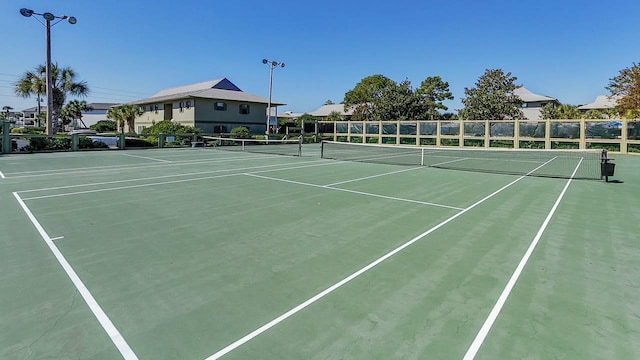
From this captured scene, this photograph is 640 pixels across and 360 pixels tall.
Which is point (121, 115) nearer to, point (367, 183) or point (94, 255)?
point (367, 183)

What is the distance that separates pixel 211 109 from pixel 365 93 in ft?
98.1

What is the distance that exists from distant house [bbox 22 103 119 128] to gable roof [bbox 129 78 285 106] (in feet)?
133

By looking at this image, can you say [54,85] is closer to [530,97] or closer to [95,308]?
[95,308]

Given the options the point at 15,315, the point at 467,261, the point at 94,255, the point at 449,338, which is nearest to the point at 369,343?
the point at 449,338

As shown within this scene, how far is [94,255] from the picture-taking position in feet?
18.0

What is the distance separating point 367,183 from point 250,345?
9.97 metres

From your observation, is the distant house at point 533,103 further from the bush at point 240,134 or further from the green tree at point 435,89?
the bush at point 240,134

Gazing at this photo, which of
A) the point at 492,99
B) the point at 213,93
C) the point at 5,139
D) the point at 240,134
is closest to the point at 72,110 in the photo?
the point at 213,93

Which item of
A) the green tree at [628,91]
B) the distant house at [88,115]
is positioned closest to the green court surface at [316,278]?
the green tree at [628,91]

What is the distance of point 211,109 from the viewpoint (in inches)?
1684

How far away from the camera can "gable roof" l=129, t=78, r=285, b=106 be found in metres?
43.0

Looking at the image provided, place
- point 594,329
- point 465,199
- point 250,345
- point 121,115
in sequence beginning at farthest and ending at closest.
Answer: point 121,115, point 465,199, point 594,329, point 250,345

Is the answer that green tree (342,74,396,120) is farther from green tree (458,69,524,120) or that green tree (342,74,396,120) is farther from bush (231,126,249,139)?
bush (231,126,249,139)

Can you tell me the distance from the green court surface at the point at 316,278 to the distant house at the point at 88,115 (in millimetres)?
86699
